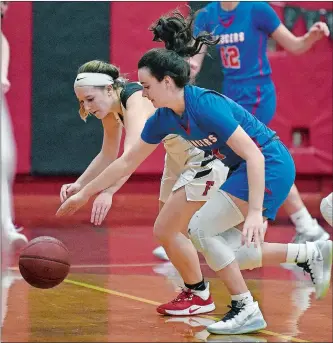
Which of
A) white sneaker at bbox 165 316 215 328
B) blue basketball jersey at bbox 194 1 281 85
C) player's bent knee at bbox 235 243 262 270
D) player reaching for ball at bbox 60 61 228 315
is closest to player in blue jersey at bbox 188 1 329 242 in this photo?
blue basketball jersey at bbox 194 1 281 85

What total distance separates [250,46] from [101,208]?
141 inches

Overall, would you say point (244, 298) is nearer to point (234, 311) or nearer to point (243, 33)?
point (234, 311)

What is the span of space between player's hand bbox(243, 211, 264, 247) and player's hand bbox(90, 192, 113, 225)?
3.22ft

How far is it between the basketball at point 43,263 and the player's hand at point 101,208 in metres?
0.37

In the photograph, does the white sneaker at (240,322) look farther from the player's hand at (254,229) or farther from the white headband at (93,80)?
the white headband at (93,80)

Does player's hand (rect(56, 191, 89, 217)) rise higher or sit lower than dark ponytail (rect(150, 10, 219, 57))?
lower

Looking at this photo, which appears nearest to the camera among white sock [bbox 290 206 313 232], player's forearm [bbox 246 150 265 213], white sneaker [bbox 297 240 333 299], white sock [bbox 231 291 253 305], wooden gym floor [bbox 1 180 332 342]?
player's forearm [bbox 246 150 265 213]

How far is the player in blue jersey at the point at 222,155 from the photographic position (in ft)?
17.3

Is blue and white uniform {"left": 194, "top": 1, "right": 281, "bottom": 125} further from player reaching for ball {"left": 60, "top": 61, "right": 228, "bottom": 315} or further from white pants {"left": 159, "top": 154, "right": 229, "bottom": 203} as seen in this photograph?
player reaching for ball {"left": 60, "top": 61, "right": 228, "bottom": 315}

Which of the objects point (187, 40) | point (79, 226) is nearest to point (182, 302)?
point (187, 40)

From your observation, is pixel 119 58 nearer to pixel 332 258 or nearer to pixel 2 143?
pixel 2 143

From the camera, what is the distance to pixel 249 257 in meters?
5.93

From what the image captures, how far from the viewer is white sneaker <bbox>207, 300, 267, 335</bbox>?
5.45 metres

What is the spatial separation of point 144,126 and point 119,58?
A: 18.6 ft
